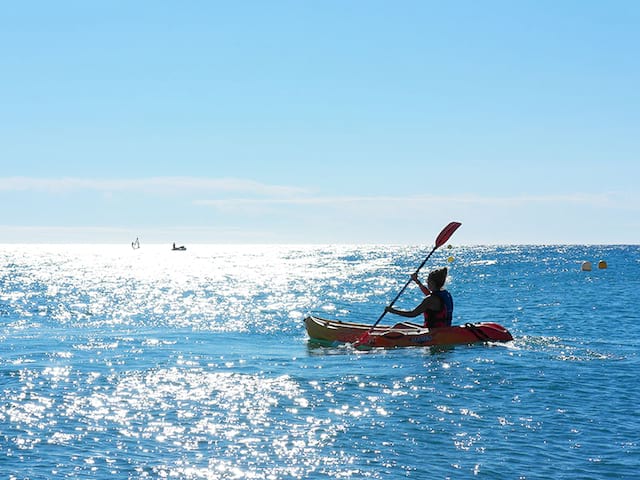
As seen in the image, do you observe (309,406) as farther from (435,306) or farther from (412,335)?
(435,306)

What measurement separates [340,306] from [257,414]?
32121 mm

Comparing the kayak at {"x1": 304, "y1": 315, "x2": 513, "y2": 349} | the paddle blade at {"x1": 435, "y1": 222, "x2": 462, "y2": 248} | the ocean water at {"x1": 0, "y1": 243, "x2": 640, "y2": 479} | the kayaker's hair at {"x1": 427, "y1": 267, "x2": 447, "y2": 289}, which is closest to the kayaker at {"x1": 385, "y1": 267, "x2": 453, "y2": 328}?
the kayaker's hair at {"x1": 427, "y1": 267, "x2": 447, "y2": 289}

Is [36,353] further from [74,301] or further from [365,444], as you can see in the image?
[74,301]

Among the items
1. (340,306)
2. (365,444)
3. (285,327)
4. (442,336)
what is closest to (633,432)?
(365,444)

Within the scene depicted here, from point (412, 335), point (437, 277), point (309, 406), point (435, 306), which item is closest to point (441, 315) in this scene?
point (435, 306)

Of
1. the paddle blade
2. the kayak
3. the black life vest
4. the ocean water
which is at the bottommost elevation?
the ocean water

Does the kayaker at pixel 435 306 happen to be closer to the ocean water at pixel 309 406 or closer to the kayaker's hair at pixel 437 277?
the kayaker's hair at pixel 437 277

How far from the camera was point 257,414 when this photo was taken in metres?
14.4

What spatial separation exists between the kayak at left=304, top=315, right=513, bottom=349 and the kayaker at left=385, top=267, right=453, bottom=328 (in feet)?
1.07

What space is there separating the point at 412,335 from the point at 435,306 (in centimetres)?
122

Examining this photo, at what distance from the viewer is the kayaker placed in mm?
22328

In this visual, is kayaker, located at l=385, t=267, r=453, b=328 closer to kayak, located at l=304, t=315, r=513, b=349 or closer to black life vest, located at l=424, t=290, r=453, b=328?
black life vest, located at l=424, t=290, r=453, b=328

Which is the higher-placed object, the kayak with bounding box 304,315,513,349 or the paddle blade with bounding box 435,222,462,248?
the paddle blade with bounding box 435,222,462,248

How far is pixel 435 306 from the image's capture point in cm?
2288
